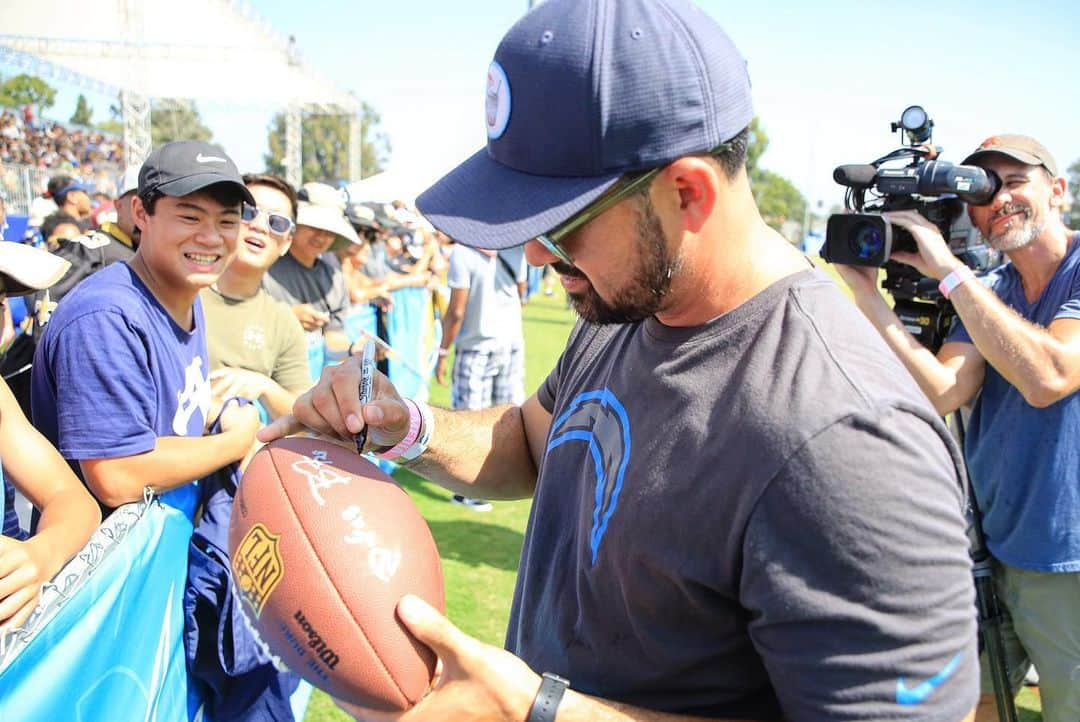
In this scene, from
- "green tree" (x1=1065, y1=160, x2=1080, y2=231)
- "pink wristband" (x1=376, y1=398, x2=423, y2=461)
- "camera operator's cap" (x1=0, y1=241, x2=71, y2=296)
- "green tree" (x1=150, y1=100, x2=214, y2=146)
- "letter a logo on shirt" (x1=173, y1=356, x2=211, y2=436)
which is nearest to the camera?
"pink wristband" (x1=376, y1=398, x2=423, y2=461)

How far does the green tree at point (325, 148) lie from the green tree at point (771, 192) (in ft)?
97.4

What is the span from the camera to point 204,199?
3018 mm

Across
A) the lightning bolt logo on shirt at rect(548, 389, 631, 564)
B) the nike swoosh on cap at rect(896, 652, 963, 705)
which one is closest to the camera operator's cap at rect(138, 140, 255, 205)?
the lightning bolt logo on shirt at rect(548, 389, 631, 564)

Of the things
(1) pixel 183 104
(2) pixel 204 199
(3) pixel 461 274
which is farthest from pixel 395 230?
(1) pixel 183 104

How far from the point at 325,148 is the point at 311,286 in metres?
63.2

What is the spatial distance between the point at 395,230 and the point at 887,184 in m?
10.8

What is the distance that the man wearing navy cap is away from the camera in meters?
1.19

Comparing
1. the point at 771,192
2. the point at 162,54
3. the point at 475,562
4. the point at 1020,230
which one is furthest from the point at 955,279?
the point at 771,192

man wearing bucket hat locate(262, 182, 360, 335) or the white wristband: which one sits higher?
the white wristband

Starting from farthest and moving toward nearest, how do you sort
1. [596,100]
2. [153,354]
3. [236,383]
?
1. [236,383]
2. [153,354]
3. [596,100]

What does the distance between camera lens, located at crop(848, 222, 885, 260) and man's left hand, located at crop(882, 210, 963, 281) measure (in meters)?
0.10

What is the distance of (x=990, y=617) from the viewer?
3.29 meters

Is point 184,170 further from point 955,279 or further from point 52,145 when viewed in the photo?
point 52,145

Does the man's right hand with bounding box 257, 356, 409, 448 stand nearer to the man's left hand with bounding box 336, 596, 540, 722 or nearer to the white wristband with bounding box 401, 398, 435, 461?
the white wristband with bounding box 401, 398, 435, 461
